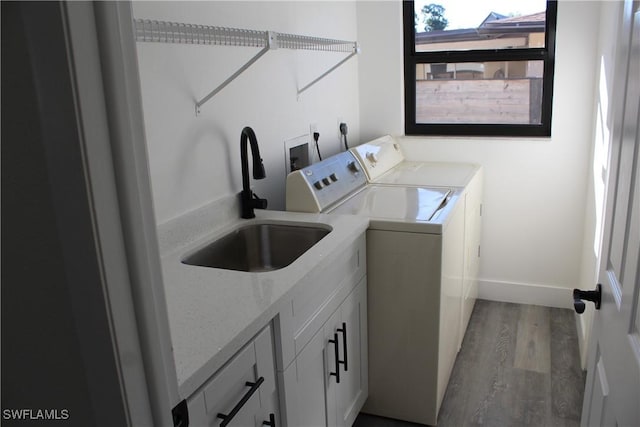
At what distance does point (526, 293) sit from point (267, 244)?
6.61 ft

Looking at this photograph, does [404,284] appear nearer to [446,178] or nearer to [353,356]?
[353,356]

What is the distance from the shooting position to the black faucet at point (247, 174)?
1.98 meters

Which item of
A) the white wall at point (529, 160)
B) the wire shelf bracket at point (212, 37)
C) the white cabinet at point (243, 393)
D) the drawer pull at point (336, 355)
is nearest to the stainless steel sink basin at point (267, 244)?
the drawer pull at point (336, 355)

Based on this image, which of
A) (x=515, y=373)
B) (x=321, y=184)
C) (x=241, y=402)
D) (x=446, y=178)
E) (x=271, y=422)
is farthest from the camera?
(x=446, y=178)

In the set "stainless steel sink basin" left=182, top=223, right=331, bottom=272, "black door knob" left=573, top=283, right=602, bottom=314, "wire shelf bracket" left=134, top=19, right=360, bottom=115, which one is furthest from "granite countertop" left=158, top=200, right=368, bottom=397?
"black door knob" left=573, top=283, right=602, bottom=314

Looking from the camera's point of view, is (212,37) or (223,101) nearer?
(212,37)

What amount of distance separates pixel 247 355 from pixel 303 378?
16.1 inches

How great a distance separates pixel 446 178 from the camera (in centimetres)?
286

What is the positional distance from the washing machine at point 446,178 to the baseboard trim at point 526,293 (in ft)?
0.52

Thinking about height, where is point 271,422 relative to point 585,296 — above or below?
below

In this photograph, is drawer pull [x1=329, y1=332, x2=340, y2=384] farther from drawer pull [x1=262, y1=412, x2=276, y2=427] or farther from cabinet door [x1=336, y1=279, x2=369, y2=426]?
drawer pull [x1=262, y1=412, x2=276, y2=427]

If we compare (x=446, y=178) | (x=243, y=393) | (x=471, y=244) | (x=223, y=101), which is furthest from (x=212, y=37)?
(x=471, y=244)

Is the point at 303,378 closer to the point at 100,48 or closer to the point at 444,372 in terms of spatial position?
the point at 444,372

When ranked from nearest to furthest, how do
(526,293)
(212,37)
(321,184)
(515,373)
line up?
(212,37) < (321,184) < (515,373) < (526,293)
